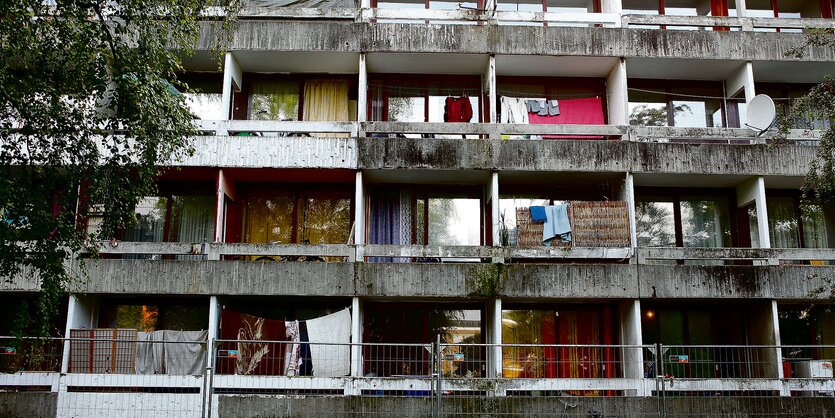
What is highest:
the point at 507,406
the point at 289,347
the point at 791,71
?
the point at 791,71

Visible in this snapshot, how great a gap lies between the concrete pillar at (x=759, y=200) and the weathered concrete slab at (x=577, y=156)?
368 millimetres

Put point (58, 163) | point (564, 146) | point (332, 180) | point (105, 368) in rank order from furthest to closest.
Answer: point (332, 180), point (564, 146), point (105, 368), point (58, 163)

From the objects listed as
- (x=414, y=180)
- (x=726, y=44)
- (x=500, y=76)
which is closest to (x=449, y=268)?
(x=414, y=180)

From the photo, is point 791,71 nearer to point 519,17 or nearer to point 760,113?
point 760,113

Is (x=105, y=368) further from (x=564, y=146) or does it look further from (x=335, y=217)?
(x=564, y=146)

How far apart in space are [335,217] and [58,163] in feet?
24.3

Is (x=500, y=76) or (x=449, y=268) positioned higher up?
(x=500, y=76)

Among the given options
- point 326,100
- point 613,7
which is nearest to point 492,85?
point 613,7

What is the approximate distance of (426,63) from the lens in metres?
18.2

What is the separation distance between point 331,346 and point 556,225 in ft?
19.4

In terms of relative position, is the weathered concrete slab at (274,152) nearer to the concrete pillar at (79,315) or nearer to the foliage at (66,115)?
the foliage at (66,115)

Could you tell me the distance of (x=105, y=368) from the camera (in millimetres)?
15352

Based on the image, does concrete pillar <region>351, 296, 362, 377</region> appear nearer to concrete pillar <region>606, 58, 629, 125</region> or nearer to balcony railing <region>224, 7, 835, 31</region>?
balcony railing <region>224, 7, 835, 31</region>

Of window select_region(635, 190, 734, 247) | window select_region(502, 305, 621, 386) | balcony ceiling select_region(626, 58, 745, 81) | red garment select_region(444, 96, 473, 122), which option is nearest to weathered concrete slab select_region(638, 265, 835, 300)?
window select_region(502, 305, 621, 386)
